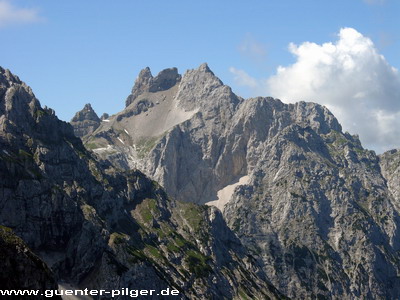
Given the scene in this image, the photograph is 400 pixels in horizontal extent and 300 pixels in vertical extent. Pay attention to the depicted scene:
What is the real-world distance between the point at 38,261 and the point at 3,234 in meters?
6.29

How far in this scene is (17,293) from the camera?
73.6 m

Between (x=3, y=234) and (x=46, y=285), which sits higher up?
(x=3, y=234)

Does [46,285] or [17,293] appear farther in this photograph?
[46,285]

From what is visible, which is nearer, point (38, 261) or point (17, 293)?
point (17, 293)

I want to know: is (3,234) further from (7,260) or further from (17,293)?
(17,293)

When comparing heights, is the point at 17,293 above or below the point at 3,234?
below

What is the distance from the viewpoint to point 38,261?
262ft

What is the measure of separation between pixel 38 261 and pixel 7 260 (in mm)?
5321

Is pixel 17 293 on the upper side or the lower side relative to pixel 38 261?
lower

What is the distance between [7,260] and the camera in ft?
247

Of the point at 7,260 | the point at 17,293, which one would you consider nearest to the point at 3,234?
the point at 7,260

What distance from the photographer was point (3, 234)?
77375 mm

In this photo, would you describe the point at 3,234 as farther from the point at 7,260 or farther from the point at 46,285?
the point at 46,285

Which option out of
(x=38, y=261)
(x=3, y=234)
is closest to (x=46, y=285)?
(x=38, y=261)
